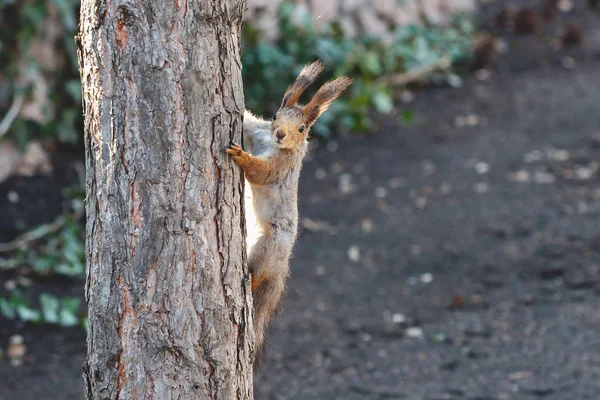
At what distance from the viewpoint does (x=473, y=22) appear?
9.09 m

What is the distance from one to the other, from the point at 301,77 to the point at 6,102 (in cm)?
316

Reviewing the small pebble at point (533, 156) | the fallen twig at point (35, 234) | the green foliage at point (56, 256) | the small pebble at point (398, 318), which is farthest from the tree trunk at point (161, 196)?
the small pebble at point (533, 156)

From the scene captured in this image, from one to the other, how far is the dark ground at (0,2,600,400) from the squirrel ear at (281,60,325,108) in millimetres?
1529

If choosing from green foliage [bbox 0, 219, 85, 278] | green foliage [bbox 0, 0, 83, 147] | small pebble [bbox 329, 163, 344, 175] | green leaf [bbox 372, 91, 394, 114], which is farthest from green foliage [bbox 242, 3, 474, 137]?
green foliage [bbox 0, 219, 85, 278]

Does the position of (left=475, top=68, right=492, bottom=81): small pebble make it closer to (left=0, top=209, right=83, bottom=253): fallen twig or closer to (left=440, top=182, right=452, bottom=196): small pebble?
(left=440, top=182, right=452, bottom=196): small pebble

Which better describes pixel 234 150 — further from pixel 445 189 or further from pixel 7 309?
pixel 445 189

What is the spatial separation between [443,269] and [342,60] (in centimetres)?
287

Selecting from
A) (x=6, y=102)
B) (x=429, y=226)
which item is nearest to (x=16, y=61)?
(x=6, y=102)

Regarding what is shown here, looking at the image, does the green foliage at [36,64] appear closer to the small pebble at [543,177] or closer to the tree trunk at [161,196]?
the tree trunk at [161,196]

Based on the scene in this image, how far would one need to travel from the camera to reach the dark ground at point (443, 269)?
371 cm

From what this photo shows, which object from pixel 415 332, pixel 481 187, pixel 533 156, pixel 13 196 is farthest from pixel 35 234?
pixel 533 156

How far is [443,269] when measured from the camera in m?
4.85

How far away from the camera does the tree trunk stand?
202cm

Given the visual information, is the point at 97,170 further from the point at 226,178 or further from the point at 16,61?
the point at 16,61
